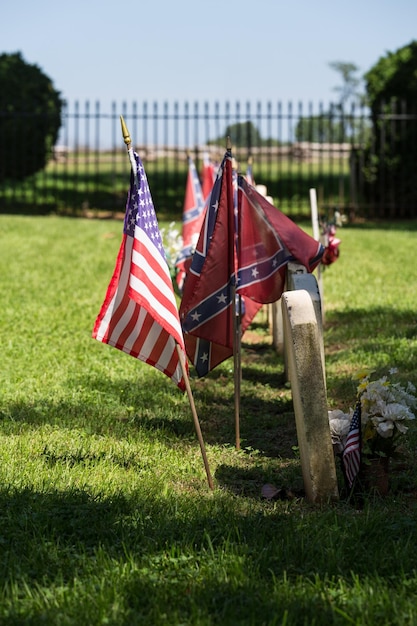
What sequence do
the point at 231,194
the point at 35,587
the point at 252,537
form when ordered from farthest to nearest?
the point at 231,194 → the point at 252,537 → the point at 35,587

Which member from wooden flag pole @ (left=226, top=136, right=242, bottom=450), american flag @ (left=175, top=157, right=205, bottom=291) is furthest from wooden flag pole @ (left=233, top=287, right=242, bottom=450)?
american flag @ (left=175, top=157, right=205, bottom=291)

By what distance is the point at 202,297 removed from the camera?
563cm

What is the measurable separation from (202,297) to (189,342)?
520 millimetres

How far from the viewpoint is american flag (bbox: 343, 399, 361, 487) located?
459 cm

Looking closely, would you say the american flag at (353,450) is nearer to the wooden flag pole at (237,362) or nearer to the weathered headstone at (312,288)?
the weathered headstone at (312,288)

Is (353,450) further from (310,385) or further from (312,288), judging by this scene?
(312,288)

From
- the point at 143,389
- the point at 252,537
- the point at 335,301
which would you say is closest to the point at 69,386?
the point at 143,389

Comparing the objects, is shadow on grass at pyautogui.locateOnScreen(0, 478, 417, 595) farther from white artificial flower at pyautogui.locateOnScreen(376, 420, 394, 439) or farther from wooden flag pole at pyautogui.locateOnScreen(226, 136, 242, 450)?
wooden flag pole at pyautogui.locateOnScreen(226, 136, 242, 450)

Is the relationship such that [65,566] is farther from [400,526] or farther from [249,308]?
[249,308]

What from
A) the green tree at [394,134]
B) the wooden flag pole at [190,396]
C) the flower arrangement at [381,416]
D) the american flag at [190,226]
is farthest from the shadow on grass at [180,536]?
the green tree at [394,134]

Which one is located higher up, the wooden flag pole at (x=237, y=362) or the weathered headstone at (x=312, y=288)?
the weathered headstone at (x=312, y=288)

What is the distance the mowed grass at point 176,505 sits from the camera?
343 centimetres

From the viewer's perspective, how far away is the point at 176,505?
4.41 m

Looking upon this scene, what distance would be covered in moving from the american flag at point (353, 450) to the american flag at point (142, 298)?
974 mm
